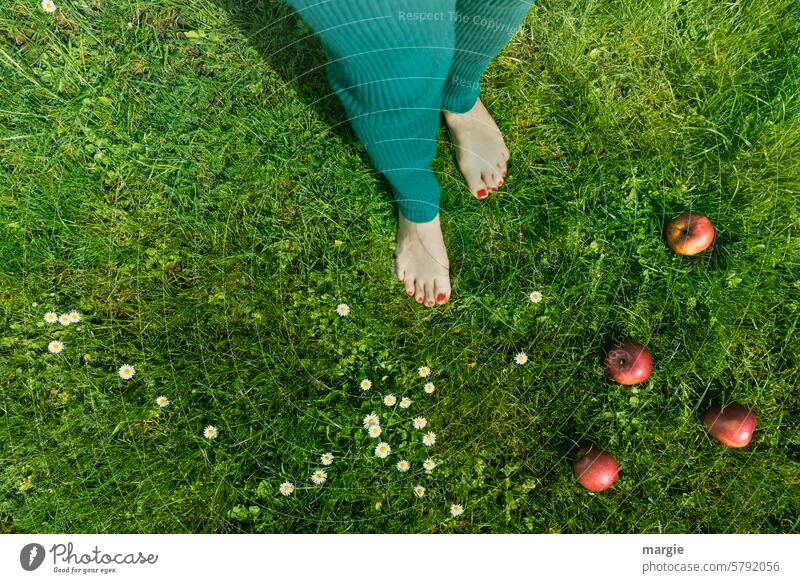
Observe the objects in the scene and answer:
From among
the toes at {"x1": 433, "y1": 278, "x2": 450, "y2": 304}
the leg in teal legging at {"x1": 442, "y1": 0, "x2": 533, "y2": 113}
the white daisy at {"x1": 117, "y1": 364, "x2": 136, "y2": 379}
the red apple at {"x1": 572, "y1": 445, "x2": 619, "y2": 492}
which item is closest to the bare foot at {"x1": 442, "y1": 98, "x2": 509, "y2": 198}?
the leg in teal legging at {"x1": 442, "y1": 0, "x2": 533, "y2": 113}

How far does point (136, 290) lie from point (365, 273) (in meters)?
0.97

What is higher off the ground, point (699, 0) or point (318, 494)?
point (699, 0)

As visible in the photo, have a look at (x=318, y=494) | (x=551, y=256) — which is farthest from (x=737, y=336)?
(x=318, y=494)

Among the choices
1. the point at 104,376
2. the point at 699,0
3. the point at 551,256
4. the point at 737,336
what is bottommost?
the point at 104,376

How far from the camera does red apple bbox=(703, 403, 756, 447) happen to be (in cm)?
202

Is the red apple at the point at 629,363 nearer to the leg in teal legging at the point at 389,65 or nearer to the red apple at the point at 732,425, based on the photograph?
the red apple at the point at 732,425

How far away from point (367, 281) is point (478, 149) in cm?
75

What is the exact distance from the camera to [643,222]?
7.17ft

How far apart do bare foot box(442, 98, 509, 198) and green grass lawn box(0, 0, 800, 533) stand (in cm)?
7

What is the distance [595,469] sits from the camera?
78.2 inches

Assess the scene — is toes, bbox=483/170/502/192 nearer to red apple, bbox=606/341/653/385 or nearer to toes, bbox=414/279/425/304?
toes, bbox=414/279/425/304

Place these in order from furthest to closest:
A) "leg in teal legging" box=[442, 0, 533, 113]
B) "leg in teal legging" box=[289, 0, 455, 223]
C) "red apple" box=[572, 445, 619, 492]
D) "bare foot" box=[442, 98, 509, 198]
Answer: "bare foot" box=[442, 98, 509, 198] < "red apple" box=[572, 445, 619, 492] < "leg in teal legging" box=[442, 0, 533, 113] < "leg in teal legging" box=[289, 0, 455, 223]

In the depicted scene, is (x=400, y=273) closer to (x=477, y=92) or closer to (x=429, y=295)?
(x=429, y=295)
